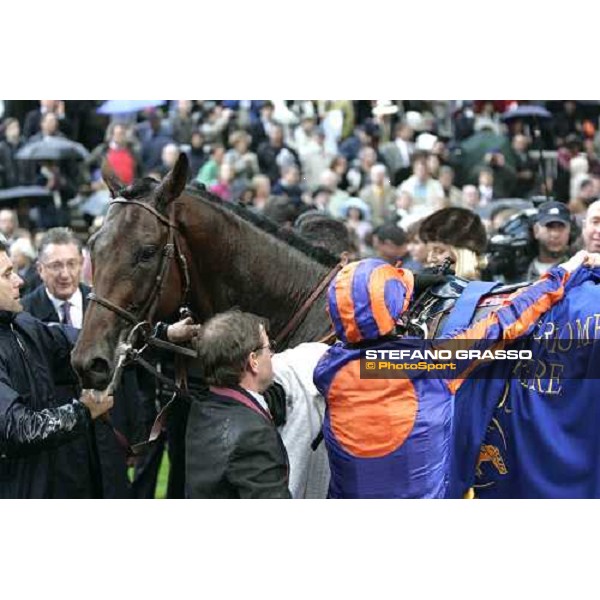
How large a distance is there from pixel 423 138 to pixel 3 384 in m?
9.34

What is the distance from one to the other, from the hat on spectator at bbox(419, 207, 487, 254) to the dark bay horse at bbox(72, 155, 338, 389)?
597 mm

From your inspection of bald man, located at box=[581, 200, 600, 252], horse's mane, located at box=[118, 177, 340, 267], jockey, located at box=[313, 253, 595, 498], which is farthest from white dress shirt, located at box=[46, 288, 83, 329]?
bald man, located at box=[581, 200, 600, 252]

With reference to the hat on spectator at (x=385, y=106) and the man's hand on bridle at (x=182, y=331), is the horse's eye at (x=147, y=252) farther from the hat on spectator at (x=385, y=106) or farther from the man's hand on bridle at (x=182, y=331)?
the hat on spectator at (x=385, y=106)

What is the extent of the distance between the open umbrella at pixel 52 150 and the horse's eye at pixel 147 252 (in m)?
6.89

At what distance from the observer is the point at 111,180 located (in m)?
5.07

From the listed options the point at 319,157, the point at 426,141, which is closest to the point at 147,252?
the point at 426,141

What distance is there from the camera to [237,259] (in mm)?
5078

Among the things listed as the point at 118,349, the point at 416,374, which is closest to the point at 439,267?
the point at 416,374

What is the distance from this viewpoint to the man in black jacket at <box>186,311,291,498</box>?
12.2 feet

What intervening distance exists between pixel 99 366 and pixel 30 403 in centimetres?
32

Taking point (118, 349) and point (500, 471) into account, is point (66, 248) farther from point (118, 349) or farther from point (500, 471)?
point (500, 471)

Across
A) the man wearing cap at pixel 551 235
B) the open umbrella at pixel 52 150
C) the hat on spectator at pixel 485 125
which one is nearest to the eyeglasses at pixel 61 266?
the man wearing cap at pixel 551 235

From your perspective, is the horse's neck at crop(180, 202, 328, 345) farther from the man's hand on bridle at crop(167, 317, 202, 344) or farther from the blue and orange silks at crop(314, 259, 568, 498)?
the blue and orange silks at crop(314, 259, 568, 498)

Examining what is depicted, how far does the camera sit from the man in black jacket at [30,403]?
14.0 feet
